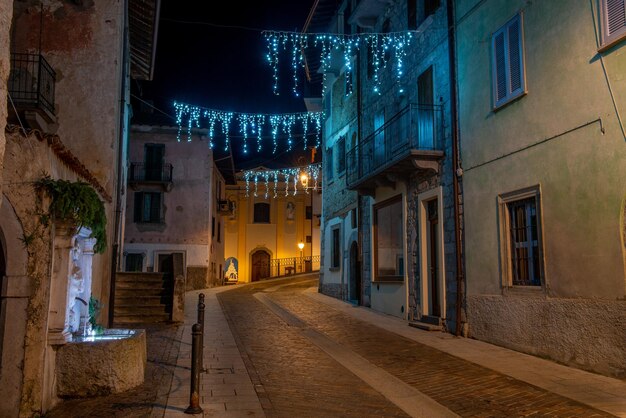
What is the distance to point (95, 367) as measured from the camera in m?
6.12

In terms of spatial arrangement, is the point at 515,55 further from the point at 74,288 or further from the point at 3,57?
the point at 3,57

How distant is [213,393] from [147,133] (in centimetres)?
2550

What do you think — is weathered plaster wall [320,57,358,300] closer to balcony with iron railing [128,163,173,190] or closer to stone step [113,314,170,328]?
stone step [113,314,170,328]

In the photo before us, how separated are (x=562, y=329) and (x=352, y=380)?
3.44 meters

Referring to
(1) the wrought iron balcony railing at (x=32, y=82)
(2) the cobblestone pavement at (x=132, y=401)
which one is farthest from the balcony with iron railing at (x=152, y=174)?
(2) the cobblestone pavement at (x=132, y=401)

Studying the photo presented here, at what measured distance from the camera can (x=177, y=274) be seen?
1370 centimetres

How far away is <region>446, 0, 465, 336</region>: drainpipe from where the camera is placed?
11.2 metres

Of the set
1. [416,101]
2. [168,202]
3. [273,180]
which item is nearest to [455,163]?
[416,101]

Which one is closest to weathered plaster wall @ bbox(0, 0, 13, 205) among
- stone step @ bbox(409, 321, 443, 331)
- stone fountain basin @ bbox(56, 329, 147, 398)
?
stone fountain basin @ bbox(56, 329, 147, 398)

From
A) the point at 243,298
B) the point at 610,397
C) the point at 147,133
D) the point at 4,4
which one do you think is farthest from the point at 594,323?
the point at 147,133

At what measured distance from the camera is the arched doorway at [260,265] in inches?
1700

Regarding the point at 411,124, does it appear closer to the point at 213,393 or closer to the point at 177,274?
the point at 177,274

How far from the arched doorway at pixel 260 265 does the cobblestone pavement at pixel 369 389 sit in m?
31.1

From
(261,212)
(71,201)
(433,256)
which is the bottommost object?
(433,256)
